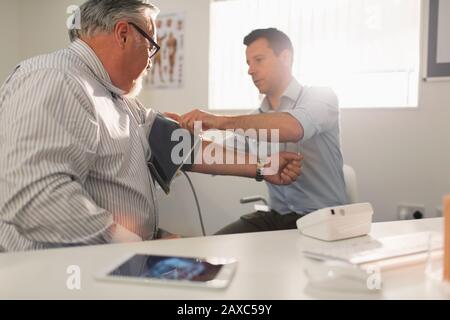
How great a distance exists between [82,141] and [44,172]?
15 cm

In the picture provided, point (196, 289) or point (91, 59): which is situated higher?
point (91, 59)

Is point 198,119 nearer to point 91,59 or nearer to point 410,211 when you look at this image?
point 91,59

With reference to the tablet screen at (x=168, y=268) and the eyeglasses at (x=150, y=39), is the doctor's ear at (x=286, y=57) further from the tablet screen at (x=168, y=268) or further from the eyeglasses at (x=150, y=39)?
the tablet screen at (x=168, y=268)

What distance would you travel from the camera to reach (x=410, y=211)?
8.45 feet

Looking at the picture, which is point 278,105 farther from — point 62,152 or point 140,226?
point 62,152

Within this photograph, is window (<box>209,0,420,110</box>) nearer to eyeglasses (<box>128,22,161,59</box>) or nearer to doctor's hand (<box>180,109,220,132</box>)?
doctor's hand (<box>180,109,220,132</box>)

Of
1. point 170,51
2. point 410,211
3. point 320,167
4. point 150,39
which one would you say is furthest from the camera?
point 170,51

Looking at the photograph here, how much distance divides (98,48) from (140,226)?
0.59 metres

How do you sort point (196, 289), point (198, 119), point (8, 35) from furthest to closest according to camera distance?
point (8, 35), point (198, 119), point (196, 289)

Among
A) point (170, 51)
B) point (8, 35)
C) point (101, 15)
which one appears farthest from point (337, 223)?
point (8, 35)

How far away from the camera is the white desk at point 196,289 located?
2.03 ft
